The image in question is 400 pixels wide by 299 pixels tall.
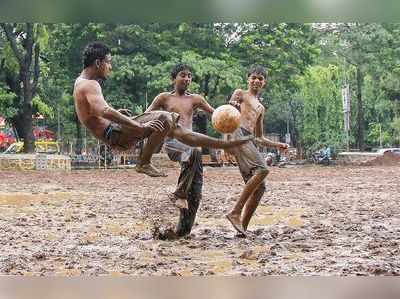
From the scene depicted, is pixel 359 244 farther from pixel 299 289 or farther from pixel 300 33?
pixel 300 33

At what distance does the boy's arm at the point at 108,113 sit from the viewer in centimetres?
278

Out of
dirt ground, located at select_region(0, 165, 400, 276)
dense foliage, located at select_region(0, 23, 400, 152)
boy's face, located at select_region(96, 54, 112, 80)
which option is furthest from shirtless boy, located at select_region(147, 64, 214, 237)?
dense foliage, located at select_region(0, 23, 400, 152)

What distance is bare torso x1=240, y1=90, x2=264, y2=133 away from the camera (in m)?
5.21

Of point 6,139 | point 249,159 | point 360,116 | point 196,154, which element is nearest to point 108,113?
point 196,154

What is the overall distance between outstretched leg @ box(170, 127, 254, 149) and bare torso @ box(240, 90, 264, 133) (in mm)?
2483

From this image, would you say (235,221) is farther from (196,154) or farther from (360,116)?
(360,116)

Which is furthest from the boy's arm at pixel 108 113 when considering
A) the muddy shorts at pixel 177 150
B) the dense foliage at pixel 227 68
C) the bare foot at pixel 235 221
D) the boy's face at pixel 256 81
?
the dense foliage at pixel 227 68

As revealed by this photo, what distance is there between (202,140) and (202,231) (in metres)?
3.56

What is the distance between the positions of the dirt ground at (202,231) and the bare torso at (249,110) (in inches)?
36.0

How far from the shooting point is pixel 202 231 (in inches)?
241

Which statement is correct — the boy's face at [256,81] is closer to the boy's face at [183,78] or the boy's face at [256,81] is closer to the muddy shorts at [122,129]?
the boy's face at [183,78]

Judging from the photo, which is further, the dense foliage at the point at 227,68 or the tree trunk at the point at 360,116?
the tree trunk at the point at 360,116

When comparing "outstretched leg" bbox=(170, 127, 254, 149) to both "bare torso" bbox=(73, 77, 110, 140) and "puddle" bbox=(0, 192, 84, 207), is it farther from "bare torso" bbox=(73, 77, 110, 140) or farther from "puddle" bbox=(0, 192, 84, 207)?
"puddle" bbox=(0, 192, 84, 207)
